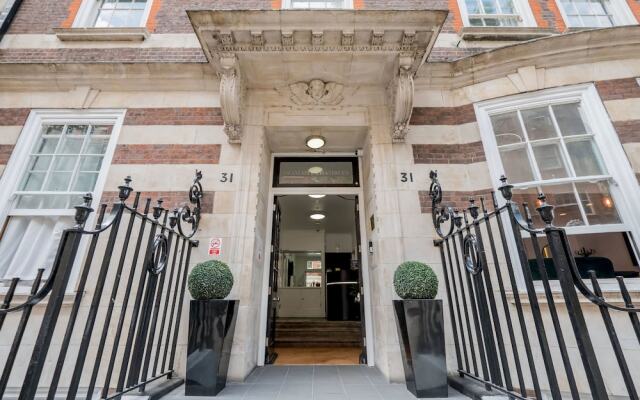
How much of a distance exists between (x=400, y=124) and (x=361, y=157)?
99 cm

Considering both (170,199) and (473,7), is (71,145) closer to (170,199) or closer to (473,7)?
(170,199)

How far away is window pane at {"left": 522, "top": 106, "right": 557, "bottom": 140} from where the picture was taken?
4.00 m

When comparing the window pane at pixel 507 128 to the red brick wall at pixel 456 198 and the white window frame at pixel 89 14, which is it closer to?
the red brick wall at pixel 456 198

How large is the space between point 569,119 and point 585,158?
587 millimetres

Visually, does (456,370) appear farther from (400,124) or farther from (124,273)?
(124,273)

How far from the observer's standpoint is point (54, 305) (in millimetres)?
1698

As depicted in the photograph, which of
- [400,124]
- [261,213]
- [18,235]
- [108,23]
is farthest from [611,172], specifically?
[108,23]

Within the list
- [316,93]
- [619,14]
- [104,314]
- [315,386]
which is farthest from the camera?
[619,14]

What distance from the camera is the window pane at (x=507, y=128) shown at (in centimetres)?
406

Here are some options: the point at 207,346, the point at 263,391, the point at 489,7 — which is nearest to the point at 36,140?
the point at 207,346

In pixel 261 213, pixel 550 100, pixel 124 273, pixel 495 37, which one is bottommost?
pixel 124 273

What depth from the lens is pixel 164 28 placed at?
5047 millimetres

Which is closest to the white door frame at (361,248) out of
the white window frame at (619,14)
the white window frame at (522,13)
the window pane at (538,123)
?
the window pane at (538,123)

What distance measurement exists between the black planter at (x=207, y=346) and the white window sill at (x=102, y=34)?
14.9ft
